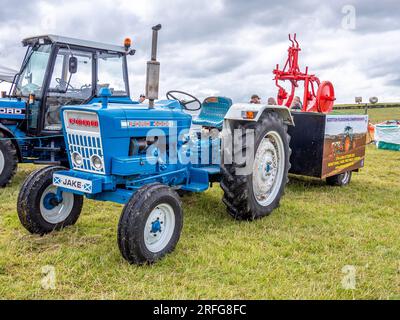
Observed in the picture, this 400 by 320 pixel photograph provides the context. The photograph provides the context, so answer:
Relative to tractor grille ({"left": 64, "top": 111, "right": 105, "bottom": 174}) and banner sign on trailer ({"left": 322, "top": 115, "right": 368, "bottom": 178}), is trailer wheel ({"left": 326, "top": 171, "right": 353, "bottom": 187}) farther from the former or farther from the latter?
tractor grille ({"left": 64, "top": 111, "right": 105, "bottom": 174})

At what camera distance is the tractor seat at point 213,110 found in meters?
5.04

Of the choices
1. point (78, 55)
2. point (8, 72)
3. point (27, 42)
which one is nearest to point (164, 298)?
point (78, 55)

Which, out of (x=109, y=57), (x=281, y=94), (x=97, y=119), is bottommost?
(x=97, y=119)

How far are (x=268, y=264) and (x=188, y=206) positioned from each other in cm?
188

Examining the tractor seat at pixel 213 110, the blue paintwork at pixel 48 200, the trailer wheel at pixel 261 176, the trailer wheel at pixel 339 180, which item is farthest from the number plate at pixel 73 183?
the trailer wheel at pixel 339 180

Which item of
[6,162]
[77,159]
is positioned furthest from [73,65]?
[77,159]

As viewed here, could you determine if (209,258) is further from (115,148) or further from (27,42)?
(27,42)

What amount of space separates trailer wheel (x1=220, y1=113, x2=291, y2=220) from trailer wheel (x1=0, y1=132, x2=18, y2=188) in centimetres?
327

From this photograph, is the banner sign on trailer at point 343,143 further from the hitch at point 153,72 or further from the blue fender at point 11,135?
the blue fender at point 11,135

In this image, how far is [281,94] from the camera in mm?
7582

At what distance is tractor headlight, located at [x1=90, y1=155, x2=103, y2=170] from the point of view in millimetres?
3516

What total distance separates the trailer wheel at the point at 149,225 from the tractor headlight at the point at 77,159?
0.75 meters

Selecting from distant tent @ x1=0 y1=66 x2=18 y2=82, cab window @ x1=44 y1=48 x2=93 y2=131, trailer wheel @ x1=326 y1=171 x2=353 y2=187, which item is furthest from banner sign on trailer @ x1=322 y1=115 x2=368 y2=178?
distant tent @ x1=0 y1=66 x2=18 y2=82
